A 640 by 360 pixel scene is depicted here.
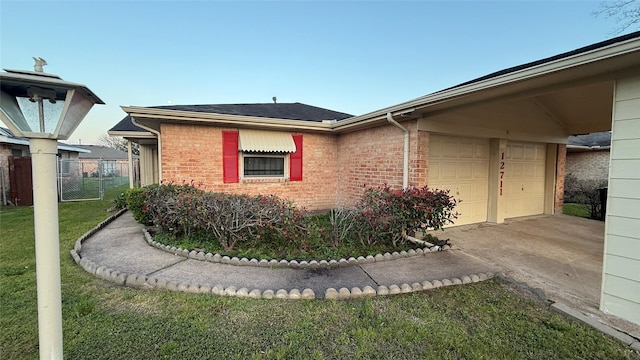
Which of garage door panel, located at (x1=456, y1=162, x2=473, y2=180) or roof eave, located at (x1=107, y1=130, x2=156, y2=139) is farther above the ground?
roof eave, located at (x1=107, y1=130, x2=156, y2=139)

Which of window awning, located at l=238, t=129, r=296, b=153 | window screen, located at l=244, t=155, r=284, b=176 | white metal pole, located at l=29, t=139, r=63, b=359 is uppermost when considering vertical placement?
window awning, located at l=238, t=129, r=296, b=153

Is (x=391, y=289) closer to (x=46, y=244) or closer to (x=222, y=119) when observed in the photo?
(x=46, y=244)

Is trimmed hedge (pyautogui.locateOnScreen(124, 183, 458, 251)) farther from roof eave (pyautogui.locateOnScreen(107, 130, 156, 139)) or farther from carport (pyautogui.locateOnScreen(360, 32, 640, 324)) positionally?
roof eave (pyautogui.locateOnScreen(107, 130, 156, 139))

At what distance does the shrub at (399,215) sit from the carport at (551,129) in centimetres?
171

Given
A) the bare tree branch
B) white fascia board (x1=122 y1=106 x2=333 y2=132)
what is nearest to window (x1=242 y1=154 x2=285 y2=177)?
white fascia board (x1=122 y1=106 x2=333 y2=132)

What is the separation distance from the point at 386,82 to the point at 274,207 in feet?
37.2

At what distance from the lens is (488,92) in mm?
4570

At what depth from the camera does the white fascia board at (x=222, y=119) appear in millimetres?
6801

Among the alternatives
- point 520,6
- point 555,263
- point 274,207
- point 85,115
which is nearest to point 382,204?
point 274,207

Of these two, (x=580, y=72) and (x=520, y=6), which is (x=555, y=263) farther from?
(x=520, y=6)

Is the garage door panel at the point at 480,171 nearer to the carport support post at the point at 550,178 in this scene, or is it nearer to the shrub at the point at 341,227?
the carport support post at the point at 550,178

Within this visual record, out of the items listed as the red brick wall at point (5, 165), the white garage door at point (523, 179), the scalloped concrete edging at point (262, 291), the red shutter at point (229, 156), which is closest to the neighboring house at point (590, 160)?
the white garage door at point (523, 179)

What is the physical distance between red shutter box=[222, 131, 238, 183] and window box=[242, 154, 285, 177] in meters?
0.36

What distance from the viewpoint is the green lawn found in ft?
8.45
